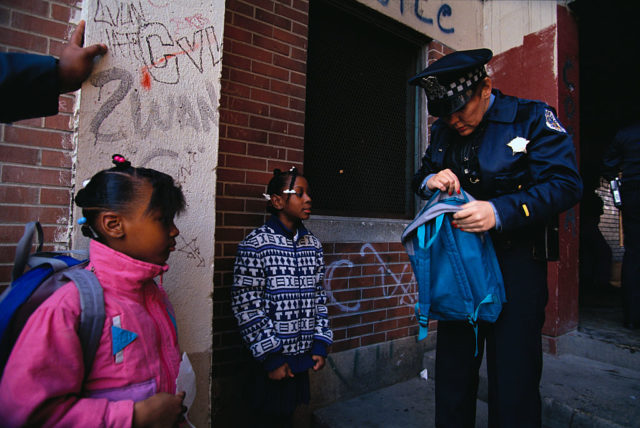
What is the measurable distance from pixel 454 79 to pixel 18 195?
2.09 m

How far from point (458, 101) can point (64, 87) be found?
1.75 metres

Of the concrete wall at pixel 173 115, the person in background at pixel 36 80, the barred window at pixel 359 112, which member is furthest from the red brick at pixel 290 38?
the person in background at pixel 36 80

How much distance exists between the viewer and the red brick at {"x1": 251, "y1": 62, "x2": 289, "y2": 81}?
2646 mm

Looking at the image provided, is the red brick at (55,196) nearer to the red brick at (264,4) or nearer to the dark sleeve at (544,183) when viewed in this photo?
the red brick at (264,4)

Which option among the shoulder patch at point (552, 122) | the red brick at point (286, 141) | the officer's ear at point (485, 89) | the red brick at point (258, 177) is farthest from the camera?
the red brick at point (286, 141)

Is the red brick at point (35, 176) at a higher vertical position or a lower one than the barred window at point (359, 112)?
lower

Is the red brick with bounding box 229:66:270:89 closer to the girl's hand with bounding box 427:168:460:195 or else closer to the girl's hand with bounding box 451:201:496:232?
the girl's hand with bounding box 427:168:460:195

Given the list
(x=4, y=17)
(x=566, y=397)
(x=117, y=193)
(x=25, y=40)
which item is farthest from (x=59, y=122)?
(x=566, y=397)

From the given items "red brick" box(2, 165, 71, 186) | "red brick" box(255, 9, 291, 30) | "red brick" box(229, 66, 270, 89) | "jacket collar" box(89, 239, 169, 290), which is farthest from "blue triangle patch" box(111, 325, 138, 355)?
"red brick" box(255, 9, 291, 30)

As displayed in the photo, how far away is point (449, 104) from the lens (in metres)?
1.73

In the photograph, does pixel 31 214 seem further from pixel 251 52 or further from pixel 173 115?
pixel 251 52

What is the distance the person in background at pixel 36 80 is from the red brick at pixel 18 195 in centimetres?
47

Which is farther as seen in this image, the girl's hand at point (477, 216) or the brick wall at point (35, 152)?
the brick wall at point (35, 152)

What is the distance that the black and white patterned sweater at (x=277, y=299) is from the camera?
6.78 feet
